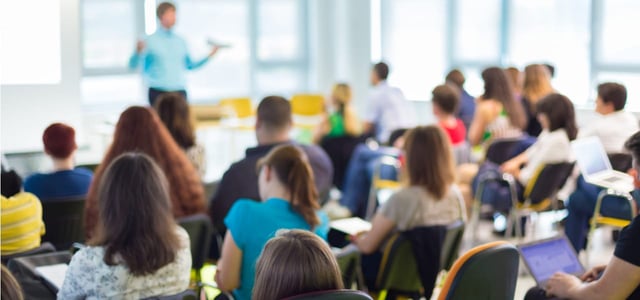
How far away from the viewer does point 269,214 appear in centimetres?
331

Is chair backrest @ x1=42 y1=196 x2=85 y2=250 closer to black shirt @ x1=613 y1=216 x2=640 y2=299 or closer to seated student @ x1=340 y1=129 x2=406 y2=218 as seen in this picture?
black shirt @ x1=613 y1=216 x2=640 y2=299

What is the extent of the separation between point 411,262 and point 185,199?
1.19 m

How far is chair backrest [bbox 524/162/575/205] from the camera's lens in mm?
5722

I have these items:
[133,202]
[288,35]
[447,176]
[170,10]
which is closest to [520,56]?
[288,35]

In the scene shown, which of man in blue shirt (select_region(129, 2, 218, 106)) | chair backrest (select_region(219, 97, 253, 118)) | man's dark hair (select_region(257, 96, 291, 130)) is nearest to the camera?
man's dark hair (select_region(257, 96, 291, 130))

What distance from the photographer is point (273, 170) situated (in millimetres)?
3404

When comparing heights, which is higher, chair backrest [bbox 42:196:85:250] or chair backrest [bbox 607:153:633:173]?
chair backrest [bbox 607:153:633:173]

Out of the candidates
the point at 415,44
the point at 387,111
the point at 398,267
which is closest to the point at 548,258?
the point at 398,267

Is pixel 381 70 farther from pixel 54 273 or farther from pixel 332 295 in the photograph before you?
pixel 332 295

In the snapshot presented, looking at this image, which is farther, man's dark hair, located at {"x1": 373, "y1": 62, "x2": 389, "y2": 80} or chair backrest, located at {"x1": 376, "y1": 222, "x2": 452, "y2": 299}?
man's dark hair, located at {"x1": 373, "y1": 62, "x2": 389, "y2": 80}

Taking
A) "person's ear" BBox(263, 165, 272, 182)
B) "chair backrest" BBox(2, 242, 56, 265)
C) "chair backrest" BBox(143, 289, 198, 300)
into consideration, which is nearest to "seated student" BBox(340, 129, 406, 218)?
"person's ear" BBox(263, 165, 272, 182)

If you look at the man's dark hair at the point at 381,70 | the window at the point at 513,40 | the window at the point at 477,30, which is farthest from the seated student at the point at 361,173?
the window at the point at 477,30

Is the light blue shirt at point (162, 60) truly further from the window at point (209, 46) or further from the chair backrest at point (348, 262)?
the chair backrest at point (348, 262)

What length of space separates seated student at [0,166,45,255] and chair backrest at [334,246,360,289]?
1272mm
